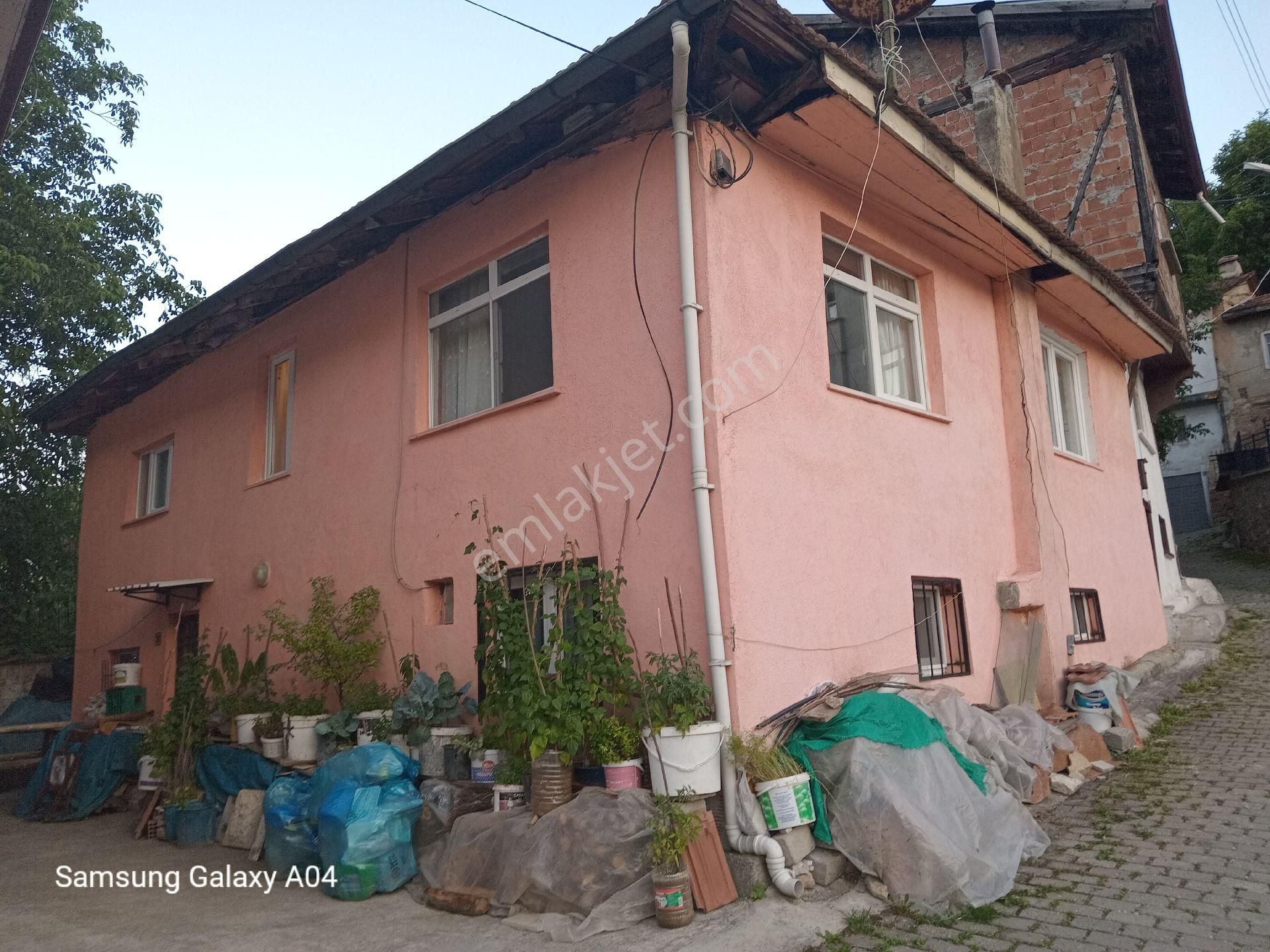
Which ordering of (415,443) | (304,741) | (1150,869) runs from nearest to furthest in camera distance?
(1150,869), (304,741), (415,443)

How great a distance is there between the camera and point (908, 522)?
7227 mm

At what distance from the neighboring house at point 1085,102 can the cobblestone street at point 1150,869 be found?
6.20 meters

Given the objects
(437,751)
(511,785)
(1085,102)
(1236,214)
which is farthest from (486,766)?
(1236,214)

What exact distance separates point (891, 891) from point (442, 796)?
9.15 ft

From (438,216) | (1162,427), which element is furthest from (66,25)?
(1162,427)

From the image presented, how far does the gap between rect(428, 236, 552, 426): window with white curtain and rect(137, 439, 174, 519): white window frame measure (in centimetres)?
571

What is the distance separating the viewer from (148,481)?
12.5 metres

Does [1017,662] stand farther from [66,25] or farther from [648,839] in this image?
[66,25]

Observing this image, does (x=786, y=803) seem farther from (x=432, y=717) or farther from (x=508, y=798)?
(x=432, y=717)

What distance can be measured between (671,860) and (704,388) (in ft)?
8.82

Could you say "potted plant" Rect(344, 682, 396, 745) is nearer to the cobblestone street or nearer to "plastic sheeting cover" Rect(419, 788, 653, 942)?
"plastic sheeting cover" Rect(419, 788, 653, 942)

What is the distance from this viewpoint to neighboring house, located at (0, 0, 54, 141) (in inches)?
143

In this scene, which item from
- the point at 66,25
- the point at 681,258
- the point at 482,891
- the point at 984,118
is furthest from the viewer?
the point at 66,25

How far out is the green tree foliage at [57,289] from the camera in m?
15.2
